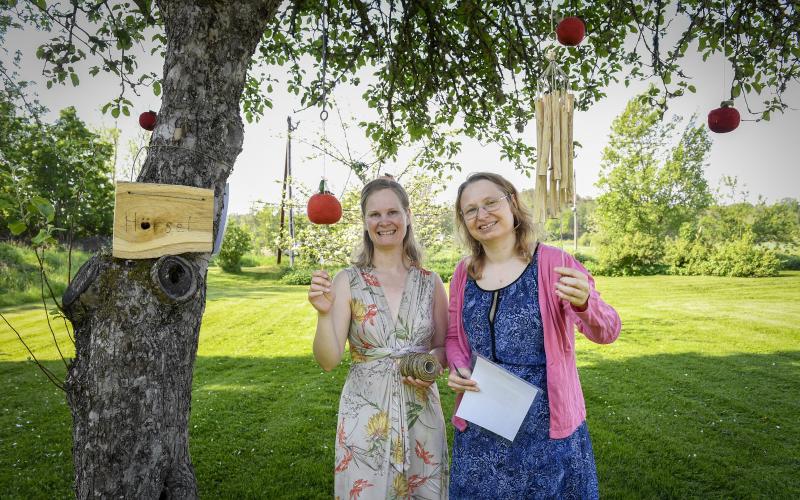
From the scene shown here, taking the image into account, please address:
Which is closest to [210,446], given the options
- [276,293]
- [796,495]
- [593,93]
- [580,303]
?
[580,303]

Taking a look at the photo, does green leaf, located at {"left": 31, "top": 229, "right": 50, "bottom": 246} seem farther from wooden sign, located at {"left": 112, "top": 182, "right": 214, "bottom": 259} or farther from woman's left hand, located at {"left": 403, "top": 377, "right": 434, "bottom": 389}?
woman's left hand, located at {"left": 403, "top": 377, "right": 434, "bottom": 389}

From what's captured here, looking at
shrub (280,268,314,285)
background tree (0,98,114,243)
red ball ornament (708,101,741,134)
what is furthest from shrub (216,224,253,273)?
red ball ornament (708,101,741,134)

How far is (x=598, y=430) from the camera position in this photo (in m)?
4.34

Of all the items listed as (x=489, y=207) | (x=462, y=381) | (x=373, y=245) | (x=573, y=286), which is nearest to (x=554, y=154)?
(x=489, y=207)

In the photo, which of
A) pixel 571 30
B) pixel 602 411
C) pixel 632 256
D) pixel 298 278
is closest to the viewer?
pixel 571 30

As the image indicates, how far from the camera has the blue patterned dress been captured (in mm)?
1694

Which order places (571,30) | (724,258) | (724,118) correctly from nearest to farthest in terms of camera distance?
(571,30)
(724,118)
(724,258)

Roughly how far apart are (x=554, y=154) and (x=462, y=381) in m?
0.93

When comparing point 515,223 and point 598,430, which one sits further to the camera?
point 598,430

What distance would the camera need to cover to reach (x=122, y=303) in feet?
5.24

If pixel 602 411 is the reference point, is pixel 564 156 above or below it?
above

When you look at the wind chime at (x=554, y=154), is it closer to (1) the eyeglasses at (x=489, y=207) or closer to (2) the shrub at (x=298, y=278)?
(1) the eyeglasses at (x=489, y=207)

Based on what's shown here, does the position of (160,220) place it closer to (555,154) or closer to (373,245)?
(373,245)

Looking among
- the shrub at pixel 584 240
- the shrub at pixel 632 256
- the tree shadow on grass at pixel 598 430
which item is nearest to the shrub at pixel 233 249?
the tree shadow on grass at pixel 598 430
